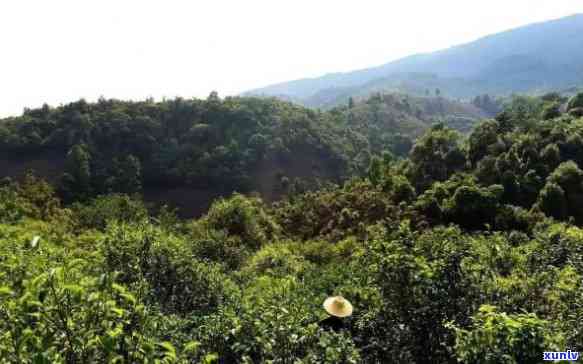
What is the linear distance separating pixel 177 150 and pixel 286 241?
39.2m

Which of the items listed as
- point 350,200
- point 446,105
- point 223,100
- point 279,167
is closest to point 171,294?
A: point 350,200

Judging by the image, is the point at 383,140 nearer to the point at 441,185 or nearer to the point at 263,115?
the point at 263,115

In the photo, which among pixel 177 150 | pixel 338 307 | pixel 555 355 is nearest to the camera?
pixel 555 355

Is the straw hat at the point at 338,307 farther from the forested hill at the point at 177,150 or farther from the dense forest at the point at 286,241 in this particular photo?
the forested hill at the point at 177,150

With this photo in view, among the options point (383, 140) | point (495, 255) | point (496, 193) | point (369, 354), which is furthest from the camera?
point (383, 140)

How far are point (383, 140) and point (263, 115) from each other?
2849cm

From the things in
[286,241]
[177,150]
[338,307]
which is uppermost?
[338,307]

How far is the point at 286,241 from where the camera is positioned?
111 ft

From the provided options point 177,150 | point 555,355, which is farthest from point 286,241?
point 177,150

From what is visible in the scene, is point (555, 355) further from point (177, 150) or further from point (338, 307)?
point (177, 150)

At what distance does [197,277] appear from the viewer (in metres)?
12.2

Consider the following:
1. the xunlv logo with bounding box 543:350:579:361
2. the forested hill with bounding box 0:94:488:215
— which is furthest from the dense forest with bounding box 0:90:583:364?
the forested hill with bounding box 0:94:488:215

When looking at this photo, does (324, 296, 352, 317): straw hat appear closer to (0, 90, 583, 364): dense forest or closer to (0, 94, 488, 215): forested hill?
(0, 90, 583, 364): dense forest

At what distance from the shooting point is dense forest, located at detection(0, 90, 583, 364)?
16.6 feet
